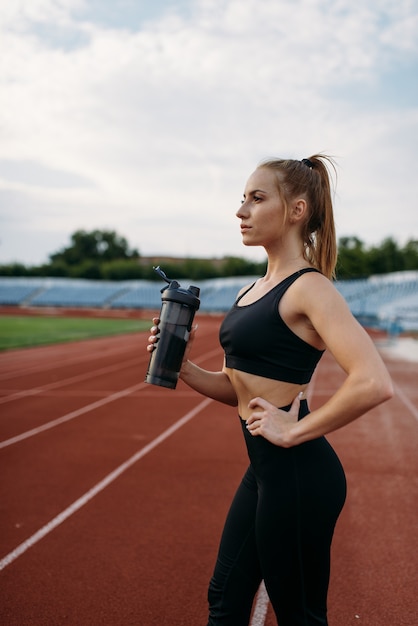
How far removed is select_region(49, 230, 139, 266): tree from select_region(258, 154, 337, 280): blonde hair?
9104 cm

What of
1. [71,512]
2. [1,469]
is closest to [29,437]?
[1,469]

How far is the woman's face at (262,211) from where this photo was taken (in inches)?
69.3

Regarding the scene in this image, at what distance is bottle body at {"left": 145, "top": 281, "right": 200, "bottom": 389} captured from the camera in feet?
6.01

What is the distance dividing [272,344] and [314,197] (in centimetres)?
53

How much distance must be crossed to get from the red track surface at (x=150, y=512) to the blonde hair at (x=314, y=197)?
2209mm

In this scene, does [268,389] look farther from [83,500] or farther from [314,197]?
[83,500]

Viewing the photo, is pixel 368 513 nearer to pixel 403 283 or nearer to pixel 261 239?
pixel 261 239

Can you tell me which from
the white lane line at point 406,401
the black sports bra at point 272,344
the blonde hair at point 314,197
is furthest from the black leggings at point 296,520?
the white lane line at point 406,401

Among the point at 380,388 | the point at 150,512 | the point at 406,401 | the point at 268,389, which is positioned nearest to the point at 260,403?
the point at 268,389

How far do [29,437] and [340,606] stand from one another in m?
4.76

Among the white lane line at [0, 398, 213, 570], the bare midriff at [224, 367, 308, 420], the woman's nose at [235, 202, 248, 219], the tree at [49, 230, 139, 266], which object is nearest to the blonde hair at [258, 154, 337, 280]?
the woman's nose at [235, 202, 248, 219]

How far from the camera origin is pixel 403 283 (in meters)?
43.3

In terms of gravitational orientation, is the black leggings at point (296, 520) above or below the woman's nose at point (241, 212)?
below

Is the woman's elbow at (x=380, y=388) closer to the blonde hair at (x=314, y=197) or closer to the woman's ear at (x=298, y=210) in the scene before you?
the blonde hair at (x=314, y=197)
